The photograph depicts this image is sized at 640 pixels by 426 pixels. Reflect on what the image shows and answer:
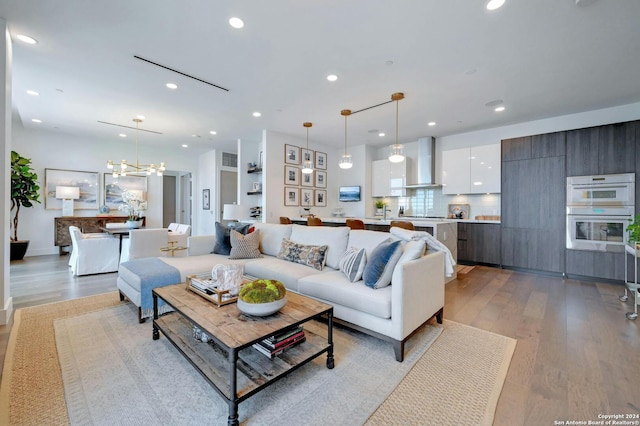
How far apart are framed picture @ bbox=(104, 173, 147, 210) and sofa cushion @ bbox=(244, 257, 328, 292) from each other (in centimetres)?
583

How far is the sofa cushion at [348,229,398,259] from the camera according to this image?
110 inches

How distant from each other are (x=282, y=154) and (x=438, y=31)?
13.3ft

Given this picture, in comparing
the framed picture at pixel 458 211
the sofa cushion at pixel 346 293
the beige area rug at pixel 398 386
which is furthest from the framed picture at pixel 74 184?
the framed picture at pixel 458 211

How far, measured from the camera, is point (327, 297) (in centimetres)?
241

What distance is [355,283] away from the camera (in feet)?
7.90

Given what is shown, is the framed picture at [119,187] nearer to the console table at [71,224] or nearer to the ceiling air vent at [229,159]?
the console table at [71,224]

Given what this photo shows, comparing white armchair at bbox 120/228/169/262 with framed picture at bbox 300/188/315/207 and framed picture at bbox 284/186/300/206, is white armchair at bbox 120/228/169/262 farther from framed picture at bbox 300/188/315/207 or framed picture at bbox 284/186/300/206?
framed picture at bbox 300/188/315/207

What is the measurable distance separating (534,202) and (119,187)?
9.42m

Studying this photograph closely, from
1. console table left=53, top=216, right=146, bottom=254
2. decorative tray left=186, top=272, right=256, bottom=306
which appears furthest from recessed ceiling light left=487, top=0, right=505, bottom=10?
console table left=53, top=216, right=146, bottom=254

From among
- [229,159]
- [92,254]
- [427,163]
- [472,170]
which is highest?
[229,159]

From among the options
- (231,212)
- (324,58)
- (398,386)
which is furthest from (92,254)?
(398,386)

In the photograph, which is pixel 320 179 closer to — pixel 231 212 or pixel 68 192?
pixel 231 212

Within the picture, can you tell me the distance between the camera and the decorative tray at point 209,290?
1906 millimetres

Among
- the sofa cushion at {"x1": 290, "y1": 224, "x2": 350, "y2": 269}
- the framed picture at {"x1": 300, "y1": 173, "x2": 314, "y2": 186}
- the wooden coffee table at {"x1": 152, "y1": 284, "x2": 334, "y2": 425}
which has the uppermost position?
the framed picture at {"x1": 300, "y1": 173, "x2": 314, "y2": 186}
